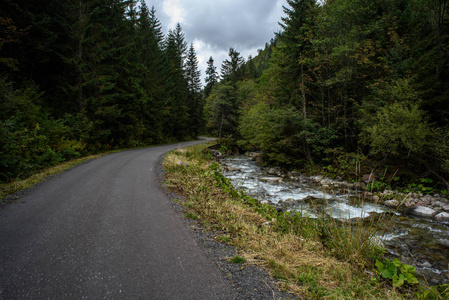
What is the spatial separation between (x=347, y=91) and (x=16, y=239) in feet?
57.0

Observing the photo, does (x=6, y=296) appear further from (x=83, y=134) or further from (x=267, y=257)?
(x=83, y=134)

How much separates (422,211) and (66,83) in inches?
879

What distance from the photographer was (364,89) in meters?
12.6

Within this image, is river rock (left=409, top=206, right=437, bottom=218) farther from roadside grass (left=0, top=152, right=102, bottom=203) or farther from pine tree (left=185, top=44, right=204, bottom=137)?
pine tree (left=185, top=44, right=204, bottom=137)

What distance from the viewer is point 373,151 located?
9.99m

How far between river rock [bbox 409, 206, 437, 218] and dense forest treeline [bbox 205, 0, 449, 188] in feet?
7.76

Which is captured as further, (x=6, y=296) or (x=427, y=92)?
(x=427, y=92)

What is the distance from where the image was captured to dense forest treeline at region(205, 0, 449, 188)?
9273mm

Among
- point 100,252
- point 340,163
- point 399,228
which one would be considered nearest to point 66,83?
point 100,252

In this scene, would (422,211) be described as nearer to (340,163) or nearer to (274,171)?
(340,163)

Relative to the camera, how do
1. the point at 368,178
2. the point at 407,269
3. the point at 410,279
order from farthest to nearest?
the point at 368,178 → the point at 407,269 → the point at 410,279

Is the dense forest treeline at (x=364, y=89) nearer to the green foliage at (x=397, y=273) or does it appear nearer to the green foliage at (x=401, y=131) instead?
the green foliage at (x=401, y=131)

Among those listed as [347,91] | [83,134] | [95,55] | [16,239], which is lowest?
[16,239]

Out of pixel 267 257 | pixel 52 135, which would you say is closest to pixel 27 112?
pixel 52 135
